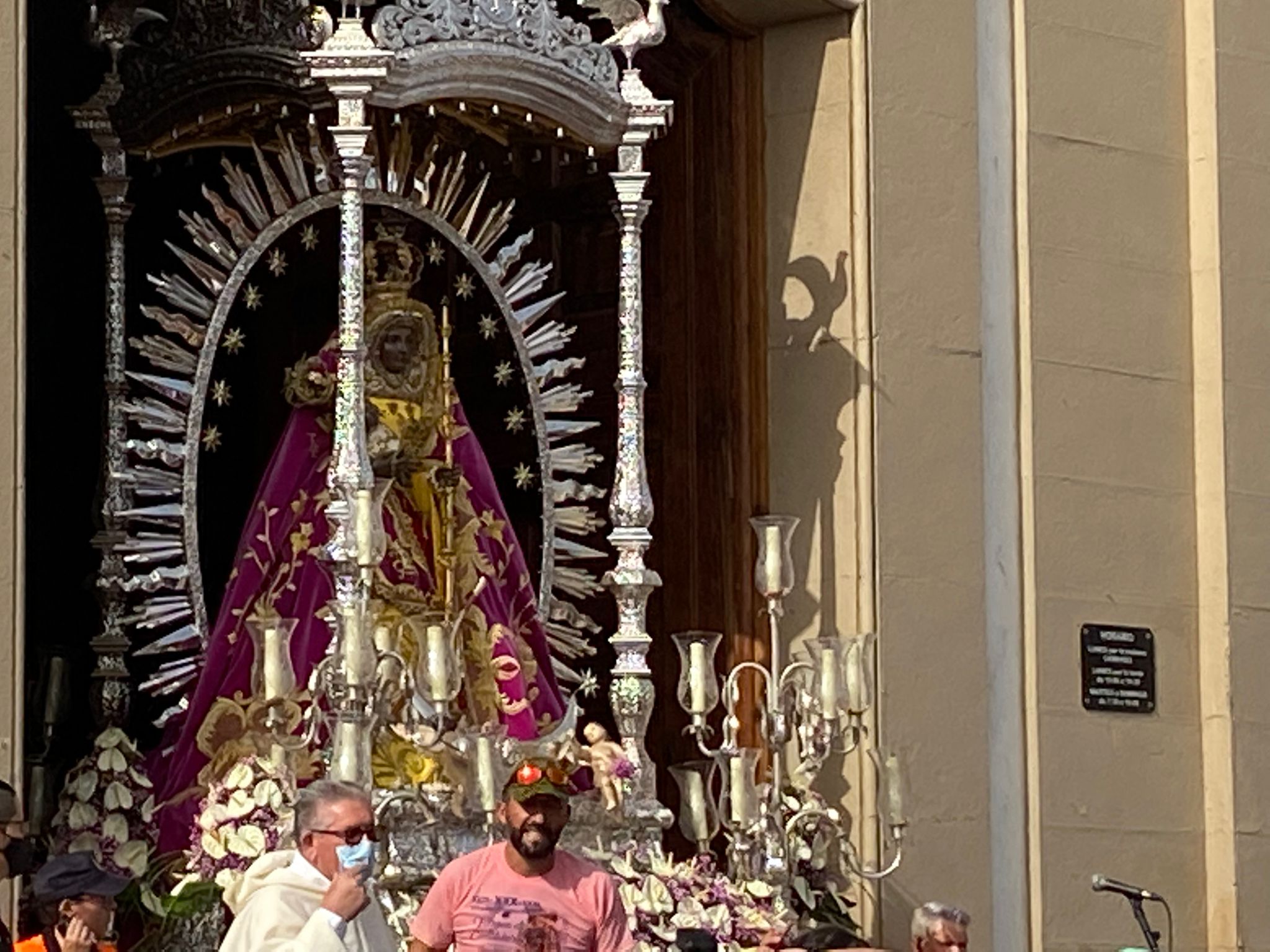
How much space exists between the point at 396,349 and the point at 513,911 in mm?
2860

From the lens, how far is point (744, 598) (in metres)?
13.5

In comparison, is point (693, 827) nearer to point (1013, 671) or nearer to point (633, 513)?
point (633, 513)

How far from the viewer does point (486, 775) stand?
1152cm

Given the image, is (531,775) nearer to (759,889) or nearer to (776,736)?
(759,889)

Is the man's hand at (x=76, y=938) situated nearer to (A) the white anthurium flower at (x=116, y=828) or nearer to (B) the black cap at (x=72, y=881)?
(B) the black cap at (x=72, y=881)

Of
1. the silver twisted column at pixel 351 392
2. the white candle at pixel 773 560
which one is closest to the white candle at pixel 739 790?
the white candle at pixel 773 560

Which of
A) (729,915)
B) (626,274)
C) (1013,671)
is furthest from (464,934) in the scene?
(1013,671)

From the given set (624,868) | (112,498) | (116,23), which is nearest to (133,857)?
(112,498)

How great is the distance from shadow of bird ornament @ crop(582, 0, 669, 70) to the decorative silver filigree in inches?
2.7

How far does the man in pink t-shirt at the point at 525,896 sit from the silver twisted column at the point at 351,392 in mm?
960

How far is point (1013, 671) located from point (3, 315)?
15.4 ft

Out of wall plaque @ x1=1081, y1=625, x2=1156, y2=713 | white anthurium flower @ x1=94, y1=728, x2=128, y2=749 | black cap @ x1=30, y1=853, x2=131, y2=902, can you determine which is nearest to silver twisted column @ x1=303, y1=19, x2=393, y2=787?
white anthurium flower @ x1=94, y1=728, x2=128, y2=749

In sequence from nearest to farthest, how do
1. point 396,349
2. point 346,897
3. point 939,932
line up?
point 346,897
point 939,932
point 396,349

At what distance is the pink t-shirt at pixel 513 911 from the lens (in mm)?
10164
